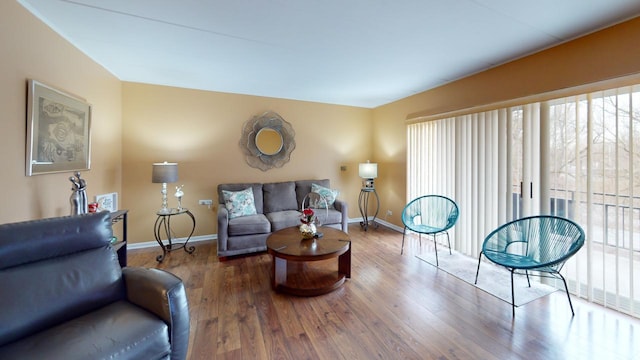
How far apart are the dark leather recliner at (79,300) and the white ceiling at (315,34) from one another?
67.4 inches

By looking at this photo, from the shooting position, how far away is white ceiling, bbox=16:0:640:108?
1.93 meters

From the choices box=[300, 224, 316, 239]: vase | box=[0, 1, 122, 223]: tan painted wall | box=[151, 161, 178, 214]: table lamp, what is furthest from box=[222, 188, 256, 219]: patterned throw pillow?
box=[0, 1, 122, 223]: tan painted wall

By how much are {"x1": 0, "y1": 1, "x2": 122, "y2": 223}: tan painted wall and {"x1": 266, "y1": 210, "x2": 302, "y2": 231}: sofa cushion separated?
2.15 m

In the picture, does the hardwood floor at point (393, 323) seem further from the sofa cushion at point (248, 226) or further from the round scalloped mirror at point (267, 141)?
the round scalloped mirror at point (267, 141)

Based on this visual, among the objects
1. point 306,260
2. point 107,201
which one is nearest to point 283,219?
point 306,260

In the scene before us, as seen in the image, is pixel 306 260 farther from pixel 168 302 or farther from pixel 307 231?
pixel 168 302

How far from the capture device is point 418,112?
4152 mm

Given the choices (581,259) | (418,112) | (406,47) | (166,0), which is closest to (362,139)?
(418,112)

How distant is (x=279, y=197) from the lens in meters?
4.22

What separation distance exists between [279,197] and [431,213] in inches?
92.8

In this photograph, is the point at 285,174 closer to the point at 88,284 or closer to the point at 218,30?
the point at 218,30

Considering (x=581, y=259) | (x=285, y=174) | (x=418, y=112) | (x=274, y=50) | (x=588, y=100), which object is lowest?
(x=581, y=259)

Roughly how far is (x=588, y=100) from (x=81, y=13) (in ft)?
14.5

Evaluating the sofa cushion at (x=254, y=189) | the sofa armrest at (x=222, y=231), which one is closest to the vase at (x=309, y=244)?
the sofa armrest at (x=222, y=231)
